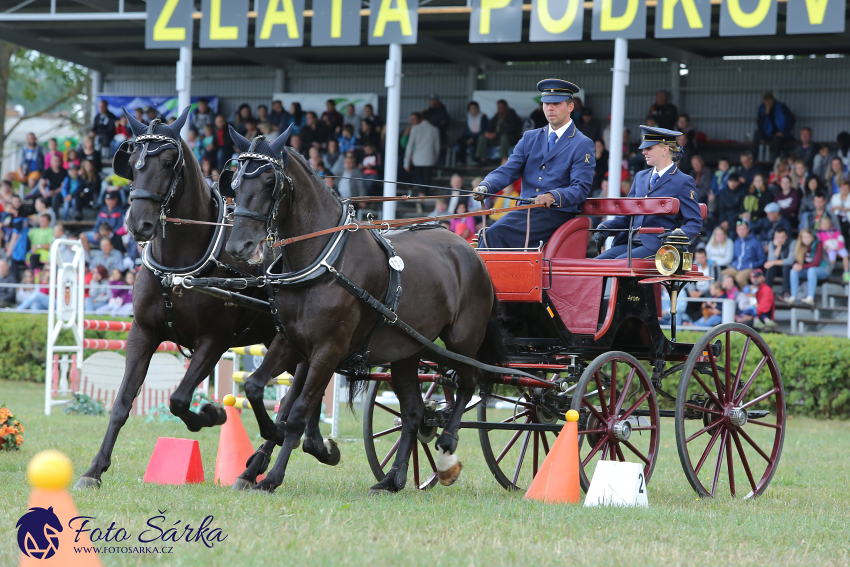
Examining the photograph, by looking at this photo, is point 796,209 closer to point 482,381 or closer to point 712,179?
point 712,179

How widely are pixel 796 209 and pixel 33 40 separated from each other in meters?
14.9

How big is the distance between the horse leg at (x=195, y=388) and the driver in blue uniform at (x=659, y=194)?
264 centimetres

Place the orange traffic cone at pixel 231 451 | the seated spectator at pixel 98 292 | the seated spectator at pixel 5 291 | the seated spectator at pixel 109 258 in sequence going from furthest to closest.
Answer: the seated spectator at pixel 5 291, the seated spectator at pixel 109 258, the seated spectator at pixel 98 292, the orange traffic cone at pixel 231 451

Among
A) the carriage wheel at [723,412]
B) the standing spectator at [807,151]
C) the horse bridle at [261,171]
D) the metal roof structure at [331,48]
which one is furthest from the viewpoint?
the metal roof structure at [331,48]

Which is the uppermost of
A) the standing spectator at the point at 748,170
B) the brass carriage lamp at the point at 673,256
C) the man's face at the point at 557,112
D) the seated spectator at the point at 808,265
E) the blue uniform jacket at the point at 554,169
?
the standing spectator at the point at 748,170

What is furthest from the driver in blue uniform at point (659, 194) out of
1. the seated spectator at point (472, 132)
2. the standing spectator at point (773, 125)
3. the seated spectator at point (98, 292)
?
the seated spectator at point (472, 132)

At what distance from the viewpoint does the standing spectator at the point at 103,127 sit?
20828 mm

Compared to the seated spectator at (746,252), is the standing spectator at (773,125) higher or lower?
higher

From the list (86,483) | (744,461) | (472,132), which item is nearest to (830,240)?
(472,132)

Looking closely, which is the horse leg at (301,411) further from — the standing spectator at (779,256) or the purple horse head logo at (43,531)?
the standing spectator at (779,256)

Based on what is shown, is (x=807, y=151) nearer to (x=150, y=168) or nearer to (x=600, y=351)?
(x=600, y=351)

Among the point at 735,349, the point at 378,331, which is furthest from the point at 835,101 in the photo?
the point at 378,331

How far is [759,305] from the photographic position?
13539 millimetres

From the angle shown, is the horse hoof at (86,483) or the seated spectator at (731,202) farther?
the seated spectator at (731,202)
